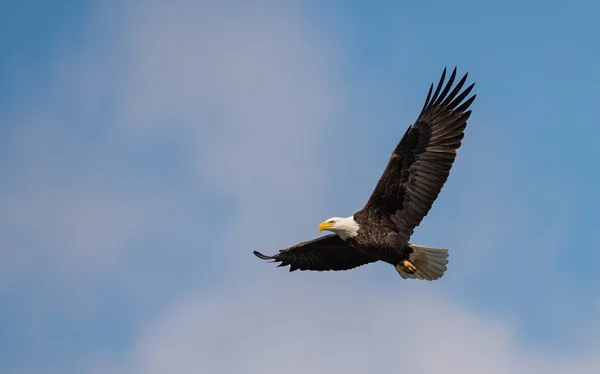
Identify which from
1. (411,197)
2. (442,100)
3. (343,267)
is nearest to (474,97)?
(442,100)

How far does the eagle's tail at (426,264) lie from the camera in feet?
51.9

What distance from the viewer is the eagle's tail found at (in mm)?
15828

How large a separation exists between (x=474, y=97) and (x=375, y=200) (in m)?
1.81

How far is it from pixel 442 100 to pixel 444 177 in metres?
1.00

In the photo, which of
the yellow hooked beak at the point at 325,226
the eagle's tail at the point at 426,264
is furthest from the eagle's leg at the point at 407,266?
the yellow hooked beak at the point at 325,226

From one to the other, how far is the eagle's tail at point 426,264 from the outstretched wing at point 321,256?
0.91 m

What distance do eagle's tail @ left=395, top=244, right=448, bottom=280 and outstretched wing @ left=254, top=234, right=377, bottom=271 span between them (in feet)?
2.99

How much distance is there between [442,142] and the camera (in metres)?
15.4

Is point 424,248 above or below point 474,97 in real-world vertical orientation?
below

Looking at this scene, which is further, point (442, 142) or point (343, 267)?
point (343, 267)

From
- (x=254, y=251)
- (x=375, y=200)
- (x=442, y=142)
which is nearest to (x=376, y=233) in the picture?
(x=375, y=200)

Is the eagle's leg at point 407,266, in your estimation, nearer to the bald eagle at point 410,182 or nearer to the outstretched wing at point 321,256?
the bald eagle at point 410,182

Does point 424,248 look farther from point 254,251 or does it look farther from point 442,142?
point 254,251

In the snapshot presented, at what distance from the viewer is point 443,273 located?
16.0 metres
